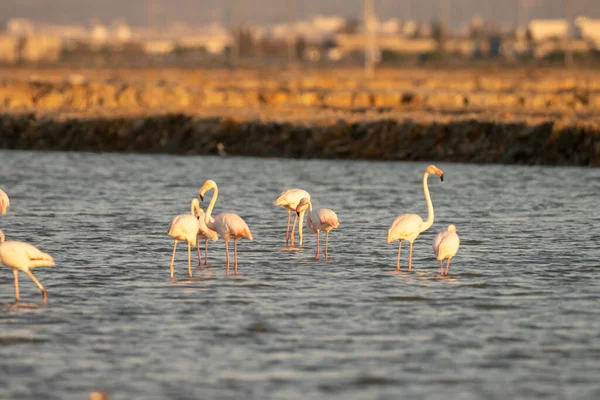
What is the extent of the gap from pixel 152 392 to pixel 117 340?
2075 millimetres

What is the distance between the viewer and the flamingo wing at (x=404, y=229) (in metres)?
16.2

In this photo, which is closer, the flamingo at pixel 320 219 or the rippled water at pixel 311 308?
the rippled water at pixel 311 308

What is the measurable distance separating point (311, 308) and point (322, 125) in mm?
22098

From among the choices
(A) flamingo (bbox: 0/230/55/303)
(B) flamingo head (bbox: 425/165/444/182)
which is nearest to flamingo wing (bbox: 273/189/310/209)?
(B) flamingo head (bbox: 425/165/444/182)

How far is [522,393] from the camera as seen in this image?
9875 millimetres

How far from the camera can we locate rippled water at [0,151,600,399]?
10273 millimetres

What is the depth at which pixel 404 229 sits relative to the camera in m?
16.2

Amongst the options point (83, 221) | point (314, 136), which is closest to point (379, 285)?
point (83, 221)

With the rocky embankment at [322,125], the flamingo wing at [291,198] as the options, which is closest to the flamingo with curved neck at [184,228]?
the flamingo wing at [291,198]

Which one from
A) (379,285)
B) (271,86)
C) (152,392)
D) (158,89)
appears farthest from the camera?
(271,86)

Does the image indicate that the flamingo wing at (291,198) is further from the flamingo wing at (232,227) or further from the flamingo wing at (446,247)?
the flamingo wing at (446,247)

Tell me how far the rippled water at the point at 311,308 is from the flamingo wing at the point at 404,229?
50 cm

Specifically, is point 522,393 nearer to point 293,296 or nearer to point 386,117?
point 293,296

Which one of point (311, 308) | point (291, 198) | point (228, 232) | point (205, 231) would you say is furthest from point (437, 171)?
point (311, 308)
